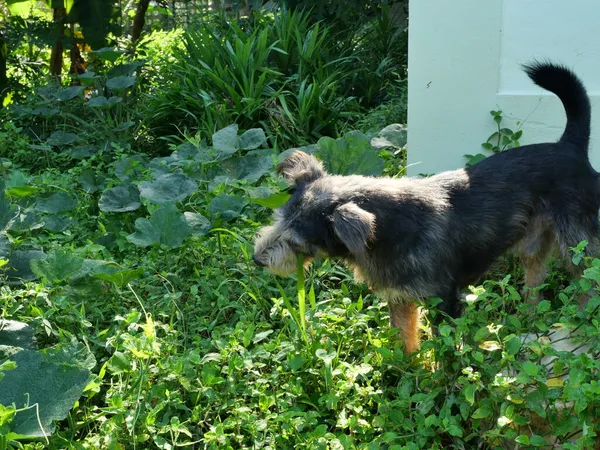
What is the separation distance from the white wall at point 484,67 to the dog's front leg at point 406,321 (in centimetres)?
193

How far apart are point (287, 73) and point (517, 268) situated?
406 cm

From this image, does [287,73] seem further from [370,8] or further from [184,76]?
[370,8]

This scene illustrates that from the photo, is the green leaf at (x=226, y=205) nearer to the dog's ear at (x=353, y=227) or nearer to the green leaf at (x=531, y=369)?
the dog's ear at (x=353, y=227)

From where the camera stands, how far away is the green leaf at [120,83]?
7.25 meters

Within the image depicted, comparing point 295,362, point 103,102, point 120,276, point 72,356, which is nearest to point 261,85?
point 103,102

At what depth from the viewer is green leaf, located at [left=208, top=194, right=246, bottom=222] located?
4805 millimetres

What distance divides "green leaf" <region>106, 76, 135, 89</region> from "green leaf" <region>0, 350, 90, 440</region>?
4.80m

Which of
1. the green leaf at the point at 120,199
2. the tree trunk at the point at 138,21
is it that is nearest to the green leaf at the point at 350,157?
the green leaf at the point at 120,199

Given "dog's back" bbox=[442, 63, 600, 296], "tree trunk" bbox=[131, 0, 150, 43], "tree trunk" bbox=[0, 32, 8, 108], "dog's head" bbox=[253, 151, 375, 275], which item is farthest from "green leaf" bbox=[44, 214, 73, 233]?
"tree trunk" bbox=[131, 0, 150, 43]

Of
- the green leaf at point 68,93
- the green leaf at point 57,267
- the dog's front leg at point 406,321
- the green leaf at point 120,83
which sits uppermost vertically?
the green leaf at point 120,83

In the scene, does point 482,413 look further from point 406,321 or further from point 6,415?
point 6,415

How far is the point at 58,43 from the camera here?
895 cm

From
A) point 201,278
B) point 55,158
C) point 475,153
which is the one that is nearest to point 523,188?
point 475,153

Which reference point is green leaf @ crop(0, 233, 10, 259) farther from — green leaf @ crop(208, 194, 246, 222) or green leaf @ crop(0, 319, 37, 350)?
green leaf @ crop(208, 194, 246, 222)
